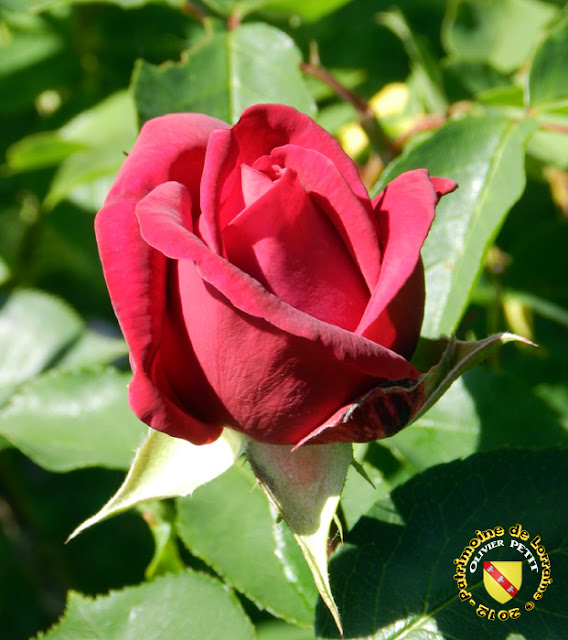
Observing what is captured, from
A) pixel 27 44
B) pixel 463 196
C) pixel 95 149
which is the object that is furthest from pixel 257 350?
pixel 27 44

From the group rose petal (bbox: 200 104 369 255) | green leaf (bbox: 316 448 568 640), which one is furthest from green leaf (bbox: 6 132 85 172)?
green leaf (bbox: 316 448 568 640)

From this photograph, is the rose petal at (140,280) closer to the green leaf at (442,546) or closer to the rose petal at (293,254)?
the rose petal at (293,254)

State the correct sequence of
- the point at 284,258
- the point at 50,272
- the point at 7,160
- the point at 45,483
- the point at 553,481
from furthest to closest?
the point at 45,483 → the point at 50,272 → the point at 7,160 → the point at 553,481 → the point at 284,258

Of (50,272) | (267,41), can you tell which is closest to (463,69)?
(267,41)

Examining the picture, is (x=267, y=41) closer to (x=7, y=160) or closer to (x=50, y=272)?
(x=7, y=160)

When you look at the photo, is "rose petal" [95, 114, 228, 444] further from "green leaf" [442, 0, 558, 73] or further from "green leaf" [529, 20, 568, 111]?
"green leaf" [442, 0, 558, 73]

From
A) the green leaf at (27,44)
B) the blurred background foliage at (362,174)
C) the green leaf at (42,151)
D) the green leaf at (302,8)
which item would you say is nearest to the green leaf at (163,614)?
the blurred background foliage at (362,174)

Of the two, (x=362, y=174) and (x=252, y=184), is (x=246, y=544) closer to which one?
(x=252, y=184)
